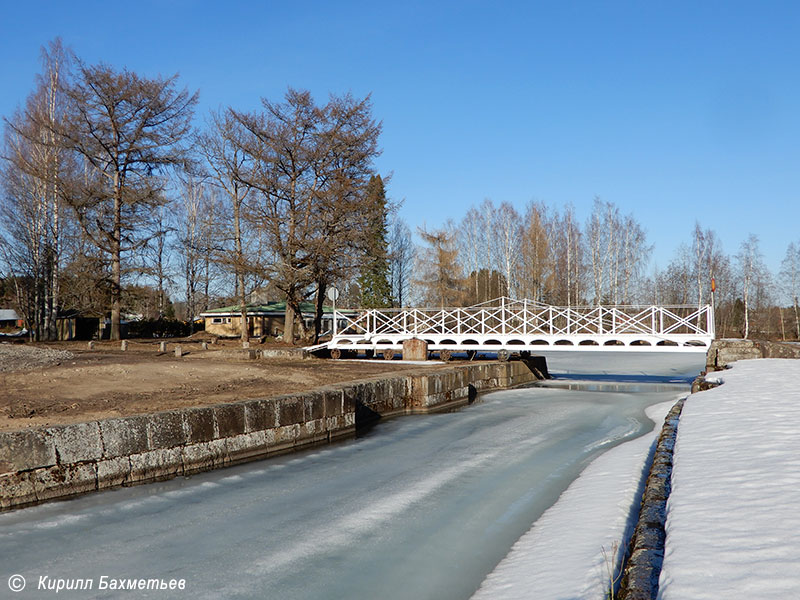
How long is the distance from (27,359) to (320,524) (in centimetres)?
1038

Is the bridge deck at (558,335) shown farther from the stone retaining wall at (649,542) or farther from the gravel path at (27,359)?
the stone retaining wall at (649,542)

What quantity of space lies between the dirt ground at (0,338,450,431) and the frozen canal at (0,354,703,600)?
5.64 ft

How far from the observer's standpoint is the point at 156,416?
7.96 meters

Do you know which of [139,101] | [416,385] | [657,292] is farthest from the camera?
[657,292]

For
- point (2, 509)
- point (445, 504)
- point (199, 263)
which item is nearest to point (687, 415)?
point (445, 504)

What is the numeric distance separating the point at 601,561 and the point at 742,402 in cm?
589

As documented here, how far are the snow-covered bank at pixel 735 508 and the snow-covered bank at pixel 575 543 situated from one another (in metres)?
0.63

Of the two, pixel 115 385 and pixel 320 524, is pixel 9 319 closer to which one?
pixel 115 385

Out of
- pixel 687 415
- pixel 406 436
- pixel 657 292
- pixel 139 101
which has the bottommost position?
pixel 406 436

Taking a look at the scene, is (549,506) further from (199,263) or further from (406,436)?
(199,263)

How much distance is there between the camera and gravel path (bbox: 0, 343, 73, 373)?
12.4m

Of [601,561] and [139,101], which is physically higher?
[139,101]

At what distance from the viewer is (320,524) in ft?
20.7

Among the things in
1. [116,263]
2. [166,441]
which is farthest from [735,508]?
[116,263]
